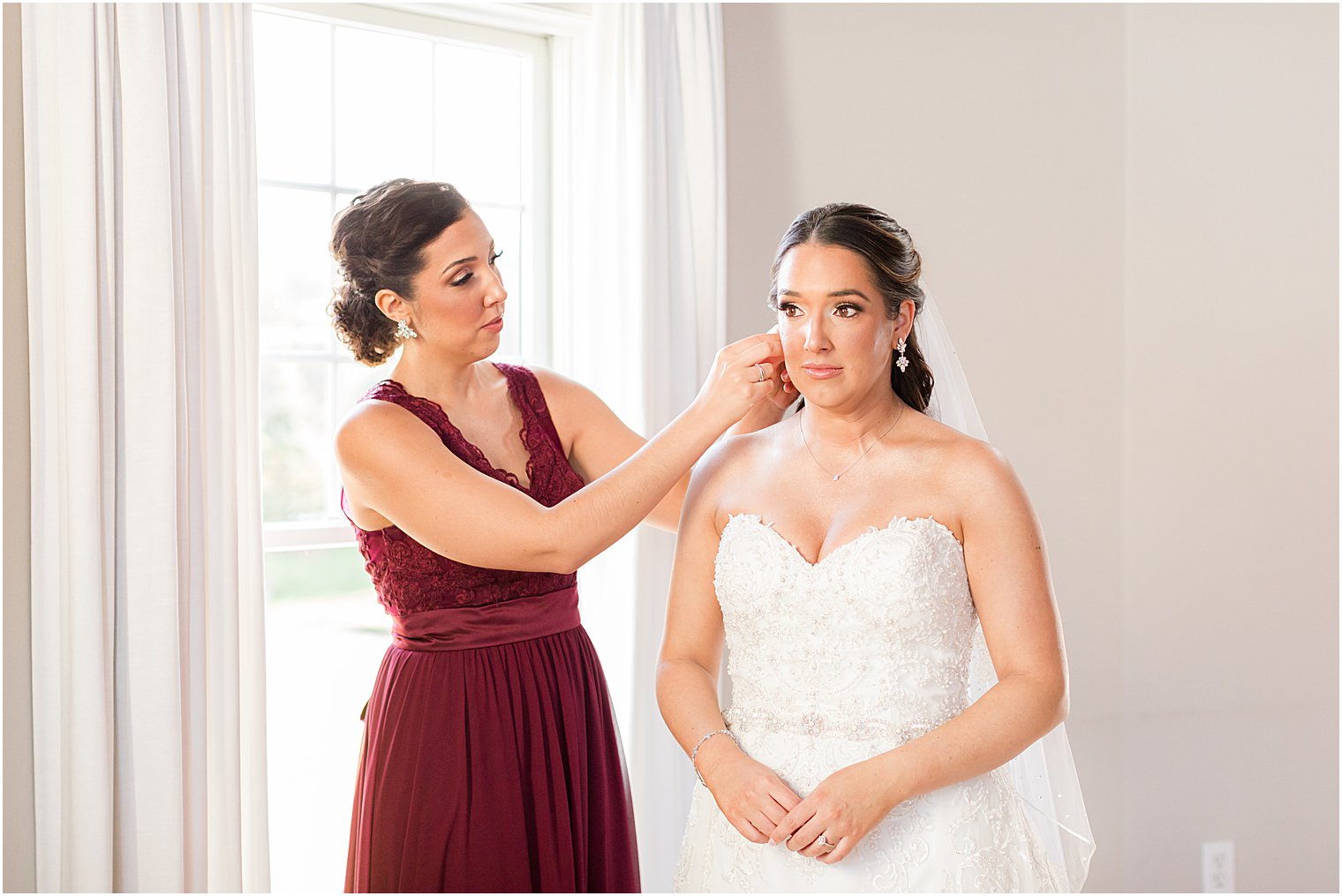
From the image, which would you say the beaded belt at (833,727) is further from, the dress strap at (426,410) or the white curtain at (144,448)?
the white curtain at (144,448)

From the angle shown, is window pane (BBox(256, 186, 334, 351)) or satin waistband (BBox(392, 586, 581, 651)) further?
window pane (BBox(256, 186, 334, 351))

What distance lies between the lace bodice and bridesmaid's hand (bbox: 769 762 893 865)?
0.13 metres

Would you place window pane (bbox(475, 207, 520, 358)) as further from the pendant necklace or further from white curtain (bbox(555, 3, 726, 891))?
the pendant necklace

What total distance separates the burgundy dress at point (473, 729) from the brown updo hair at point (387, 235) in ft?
0.61

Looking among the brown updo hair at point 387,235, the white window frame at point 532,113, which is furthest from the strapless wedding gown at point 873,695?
the white window frame at point 532,113

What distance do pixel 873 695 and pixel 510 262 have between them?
175cm

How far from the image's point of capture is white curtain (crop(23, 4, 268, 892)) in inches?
83.4

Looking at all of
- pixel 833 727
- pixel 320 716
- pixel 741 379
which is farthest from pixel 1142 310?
pixel 320 716

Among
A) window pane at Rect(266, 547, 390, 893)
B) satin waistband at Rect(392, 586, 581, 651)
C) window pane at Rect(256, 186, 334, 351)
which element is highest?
window pane at Rect(256, 186, 334, 351)

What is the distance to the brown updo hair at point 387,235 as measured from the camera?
2.01 m

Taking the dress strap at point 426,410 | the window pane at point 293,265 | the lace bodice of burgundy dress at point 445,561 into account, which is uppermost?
the window pane at point 293,265

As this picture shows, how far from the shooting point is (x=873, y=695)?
179cm

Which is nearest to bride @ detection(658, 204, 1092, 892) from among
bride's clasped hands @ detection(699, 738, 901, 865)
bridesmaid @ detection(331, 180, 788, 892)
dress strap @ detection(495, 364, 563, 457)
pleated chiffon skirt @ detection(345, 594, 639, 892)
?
bride's clasped hands @ detection(699, 738, 901, 865)

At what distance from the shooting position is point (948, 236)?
3.48 meters
